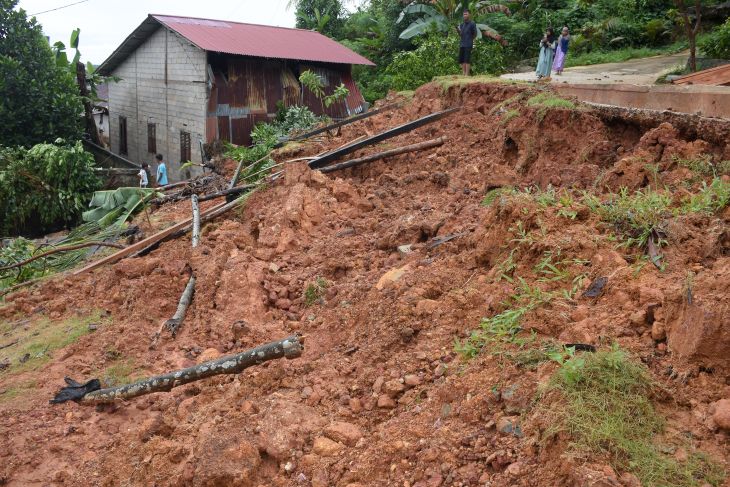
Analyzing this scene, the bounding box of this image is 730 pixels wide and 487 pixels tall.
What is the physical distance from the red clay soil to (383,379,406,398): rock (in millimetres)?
22

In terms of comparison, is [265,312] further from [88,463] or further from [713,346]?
[713,346]

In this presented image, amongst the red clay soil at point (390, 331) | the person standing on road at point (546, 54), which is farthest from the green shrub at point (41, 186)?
the person standing on road at point (546, 54)

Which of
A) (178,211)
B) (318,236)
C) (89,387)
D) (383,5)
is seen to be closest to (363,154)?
(318,236)

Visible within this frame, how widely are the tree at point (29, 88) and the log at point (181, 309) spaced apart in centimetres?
1379

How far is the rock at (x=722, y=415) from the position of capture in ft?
7.27

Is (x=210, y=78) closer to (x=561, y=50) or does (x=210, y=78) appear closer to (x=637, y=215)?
(x=561, y=50)

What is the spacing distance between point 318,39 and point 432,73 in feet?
25.9

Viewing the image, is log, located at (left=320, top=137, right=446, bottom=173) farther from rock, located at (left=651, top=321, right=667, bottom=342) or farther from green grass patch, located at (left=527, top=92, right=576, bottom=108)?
rock, located at (left=651, top=321, right=667, bottom=342)

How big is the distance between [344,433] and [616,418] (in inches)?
54.3

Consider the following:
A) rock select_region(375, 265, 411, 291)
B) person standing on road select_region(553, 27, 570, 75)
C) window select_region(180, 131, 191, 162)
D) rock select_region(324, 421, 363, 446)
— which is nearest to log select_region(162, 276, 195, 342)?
rock select_region(375, 265, 411, 291)

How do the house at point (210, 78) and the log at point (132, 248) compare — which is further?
the house at point (210, 78)

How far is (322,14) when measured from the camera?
93.6 feet

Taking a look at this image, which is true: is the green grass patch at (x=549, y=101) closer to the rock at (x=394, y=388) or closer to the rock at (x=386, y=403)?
the rock at (x=394, y=388)

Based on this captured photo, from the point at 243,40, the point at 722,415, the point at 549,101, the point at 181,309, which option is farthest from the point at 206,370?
the point at 243,40
